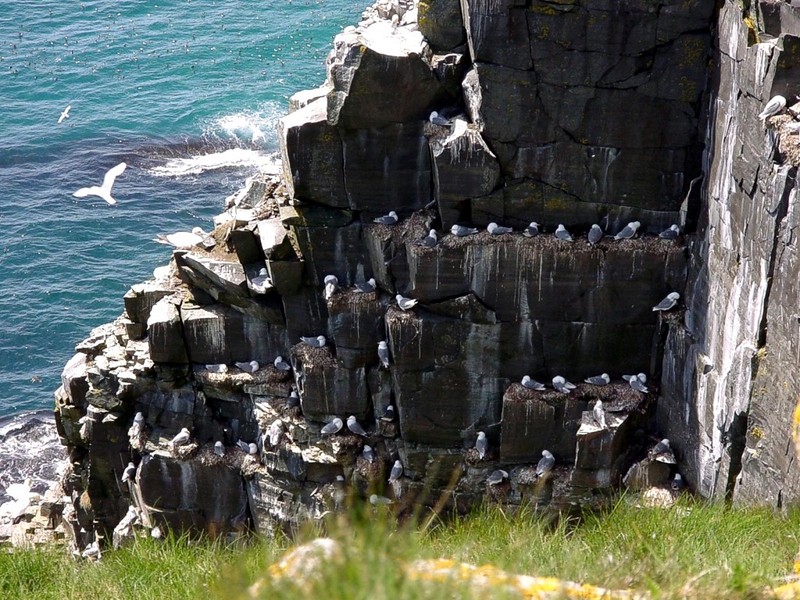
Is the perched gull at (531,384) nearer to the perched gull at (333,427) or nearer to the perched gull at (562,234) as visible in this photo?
the perched gull at (562,234)

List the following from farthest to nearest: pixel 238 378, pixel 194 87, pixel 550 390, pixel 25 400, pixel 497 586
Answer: pixel 194 87 < pixel 25 400 < pixel 238 378 < pixel 550 390 < pixel 497 586

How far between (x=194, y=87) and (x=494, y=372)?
31.1m

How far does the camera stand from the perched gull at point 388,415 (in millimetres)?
19797

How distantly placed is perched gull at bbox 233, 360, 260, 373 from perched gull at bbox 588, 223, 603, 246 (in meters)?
7.14

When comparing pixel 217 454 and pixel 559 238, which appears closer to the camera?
pixel 559 238

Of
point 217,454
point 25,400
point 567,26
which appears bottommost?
point 25,400

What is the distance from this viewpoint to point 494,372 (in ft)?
63.2

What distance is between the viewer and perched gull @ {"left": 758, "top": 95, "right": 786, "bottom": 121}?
1382 cm

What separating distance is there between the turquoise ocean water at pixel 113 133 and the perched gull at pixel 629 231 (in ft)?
61.4

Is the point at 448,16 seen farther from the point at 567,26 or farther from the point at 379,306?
the point at 379,306

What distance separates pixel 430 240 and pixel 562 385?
3.69m

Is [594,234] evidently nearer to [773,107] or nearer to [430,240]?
[430,240]

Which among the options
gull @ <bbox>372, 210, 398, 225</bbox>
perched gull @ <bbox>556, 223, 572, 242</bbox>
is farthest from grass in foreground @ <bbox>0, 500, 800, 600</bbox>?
gull @ <bbox>372, 210, 398, 225</bbox>


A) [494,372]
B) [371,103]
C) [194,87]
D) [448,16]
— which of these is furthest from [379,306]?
[194,87]
